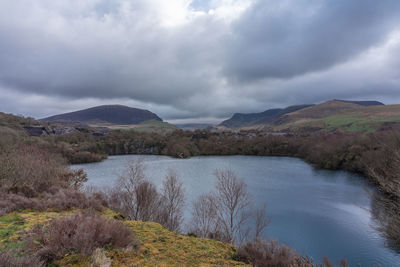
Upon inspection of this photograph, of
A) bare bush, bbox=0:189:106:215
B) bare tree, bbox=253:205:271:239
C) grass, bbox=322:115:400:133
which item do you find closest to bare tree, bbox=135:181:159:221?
bare tree, bbox=253:205:271:239

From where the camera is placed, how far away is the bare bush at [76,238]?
495 centimetres

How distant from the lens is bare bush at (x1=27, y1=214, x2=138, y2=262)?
4.95 meters

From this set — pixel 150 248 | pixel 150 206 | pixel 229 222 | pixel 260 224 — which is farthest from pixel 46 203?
pixel 260 224

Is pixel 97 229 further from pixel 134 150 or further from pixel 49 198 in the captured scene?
pixel 134 150

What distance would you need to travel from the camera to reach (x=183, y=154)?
3652 inches

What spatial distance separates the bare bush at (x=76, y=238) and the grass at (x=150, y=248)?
20 cm

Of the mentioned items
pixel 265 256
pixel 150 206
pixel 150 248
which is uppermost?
pixel 150 248

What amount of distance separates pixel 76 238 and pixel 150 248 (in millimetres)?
2080

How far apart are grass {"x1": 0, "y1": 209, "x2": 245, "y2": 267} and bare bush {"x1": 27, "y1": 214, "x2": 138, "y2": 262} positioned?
0.20 metres

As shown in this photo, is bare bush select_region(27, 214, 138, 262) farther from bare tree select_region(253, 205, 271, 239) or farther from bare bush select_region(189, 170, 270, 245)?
bare tree select_region(253, 205, 271, 239)

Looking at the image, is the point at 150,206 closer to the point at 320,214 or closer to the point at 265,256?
the point at 265,256

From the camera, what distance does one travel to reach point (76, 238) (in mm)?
5133

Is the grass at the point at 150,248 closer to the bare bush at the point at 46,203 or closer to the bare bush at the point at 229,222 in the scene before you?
the bare bush at the point at 46,203

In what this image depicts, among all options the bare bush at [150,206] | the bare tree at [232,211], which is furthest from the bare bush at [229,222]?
the bare bush at [150,206]
